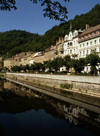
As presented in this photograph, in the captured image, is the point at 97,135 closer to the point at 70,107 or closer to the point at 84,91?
the point at 70,107

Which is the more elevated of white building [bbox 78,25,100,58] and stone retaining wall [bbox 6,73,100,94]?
white building [bbox 78,25,100,58]

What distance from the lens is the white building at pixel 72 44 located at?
57.0 meters

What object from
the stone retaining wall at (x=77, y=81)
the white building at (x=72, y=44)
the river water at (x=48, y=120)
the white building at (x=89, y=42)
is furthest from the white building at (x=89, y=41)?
the river water at (x=48, y=120)

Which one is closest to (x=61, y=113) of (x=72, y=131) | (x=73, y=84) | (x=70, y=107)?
(x=70, y=107)

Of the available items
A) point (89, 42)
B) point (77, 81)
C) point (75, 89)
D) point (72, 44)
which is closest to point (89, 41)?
point (89, 42)

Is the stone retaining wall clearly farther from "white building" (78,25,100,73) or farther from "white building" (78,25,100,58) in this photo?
"white building" (78,25,100,58)

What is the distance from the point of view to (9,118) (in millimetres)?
19109

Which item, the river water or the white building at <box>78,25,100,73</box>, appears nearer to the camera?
the river water

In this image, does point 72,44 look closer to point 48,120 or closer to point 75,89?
point 75,89

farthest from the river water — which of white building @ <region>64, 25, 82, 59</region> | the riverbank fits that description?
white building @ <region>64, 25, 82, 59</region>

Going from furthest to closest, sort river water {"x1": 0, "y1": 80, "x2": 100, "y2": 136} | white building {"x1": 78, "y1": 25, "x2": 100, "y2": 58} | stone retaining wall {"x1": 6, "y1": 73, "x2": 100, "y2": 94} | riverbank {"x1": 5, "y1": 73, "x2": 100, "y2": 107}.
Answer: white building {"x1": 78, "y1": 25, "x2": 100, "y2": 58}
stone retaining wall {"x1": 6, "y1": 73, "x2": 100, "y2": 94}
riverbank {"x1": 5, "y1": 73, "x2": 100, "y2": 107}
river water {"x1": 0, "y1": 80, "x2": 100, "y2": 136}

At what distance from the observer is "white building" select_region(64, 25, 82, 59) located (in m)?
57.0

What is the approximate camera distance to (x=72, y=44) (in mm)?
59500

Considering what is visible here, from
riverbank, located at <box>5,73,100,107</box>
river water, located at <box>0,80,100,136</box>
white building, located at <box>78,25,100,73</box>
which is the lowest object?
river water, located at <box>0,80,100,136</box>
